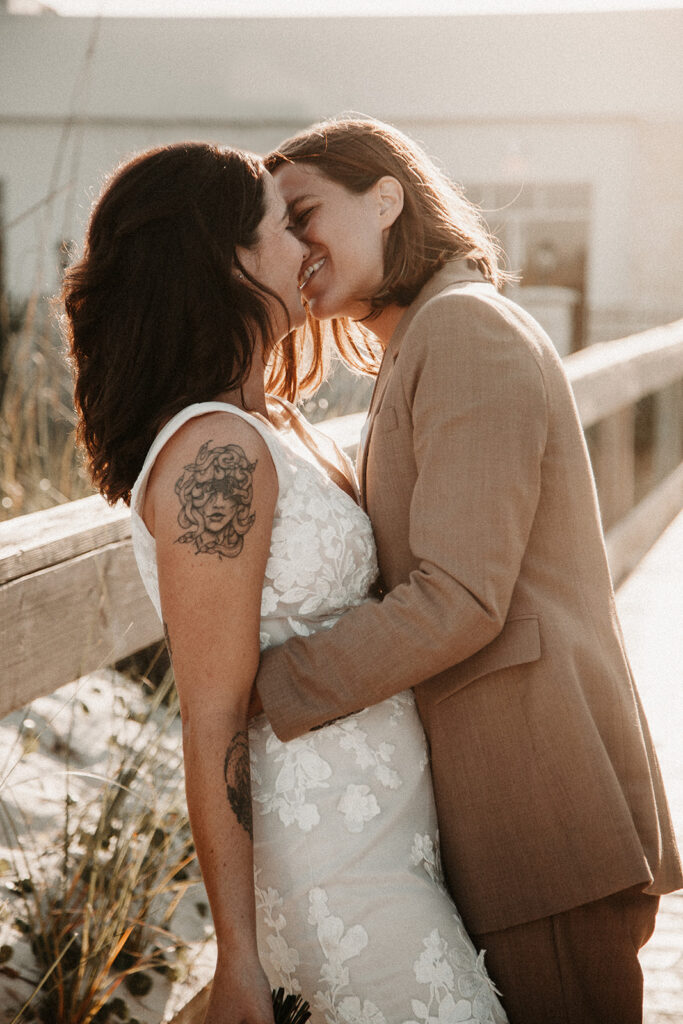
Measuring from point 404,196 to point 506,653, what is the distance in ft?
3.34

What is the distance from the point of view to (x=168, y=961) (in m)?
2.88

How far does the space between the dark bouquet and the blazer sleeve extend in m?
0.40

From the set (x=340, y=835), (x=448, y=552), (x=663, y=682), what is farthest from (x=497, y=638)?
(x=663, y=682)

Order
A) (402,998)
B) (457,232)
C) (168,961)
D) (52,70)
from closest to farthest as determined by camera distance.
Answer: (402,998) < (457,232) < (168,961) < (52,70)

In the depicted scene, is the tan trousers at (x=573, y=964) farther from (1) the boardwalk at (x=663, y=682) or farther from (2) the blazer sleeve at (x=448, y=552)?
(1) the boardwalk at (x=663, y=682)

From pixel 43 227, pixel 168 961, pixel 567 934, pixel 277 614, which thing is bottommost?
pixel 168 961

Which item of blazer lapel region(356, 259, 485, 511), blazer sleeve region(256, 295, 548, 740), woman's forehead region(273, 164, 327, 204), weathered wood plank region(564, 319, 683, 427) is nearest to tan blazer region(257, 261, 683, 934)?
blazer sleeve region(256, 295, 548, 740)

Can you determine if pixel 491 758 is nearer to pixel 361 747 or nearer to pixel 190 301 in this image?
pixel 361 747

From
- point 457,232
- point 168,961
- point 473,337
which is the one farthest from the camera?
point 168,961

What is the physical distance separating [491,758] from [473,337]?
0.71 metres

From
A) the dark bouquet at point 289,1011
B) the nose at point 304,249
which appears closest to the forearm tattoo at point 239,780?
the dark bouquet at point 289,1011

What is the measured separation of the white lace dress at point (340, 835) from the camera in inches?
74.9

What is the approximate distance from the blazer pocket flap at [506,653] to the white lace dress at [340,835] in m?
0.15

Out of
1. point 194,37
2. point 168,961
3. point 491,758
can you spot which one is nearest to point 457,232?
point 491,758
